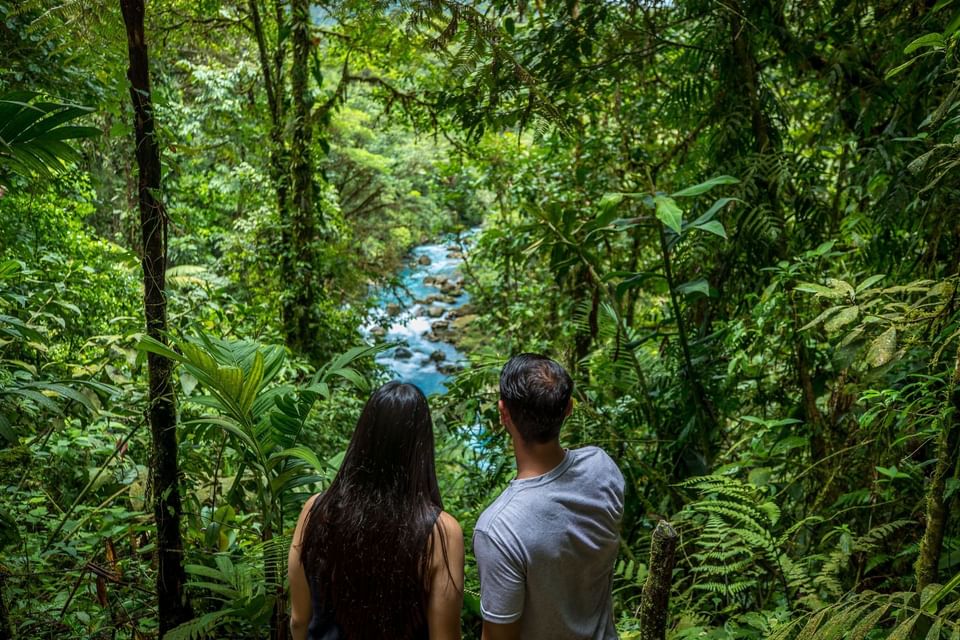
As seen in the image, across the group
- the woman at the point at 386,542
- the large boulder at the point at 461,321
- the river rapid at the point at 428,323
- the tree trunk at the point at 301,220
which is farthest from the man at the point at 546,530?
the large boulder at the point at 461,321

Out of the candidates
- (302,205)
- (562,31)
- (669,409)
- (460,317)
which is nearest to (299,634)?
(669,409)

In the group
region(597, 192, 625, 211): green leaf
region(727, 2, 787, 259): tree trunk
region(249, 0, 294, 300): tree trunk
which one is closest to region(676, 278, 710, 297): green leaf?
region(597, 192, 625, 211): green leaf

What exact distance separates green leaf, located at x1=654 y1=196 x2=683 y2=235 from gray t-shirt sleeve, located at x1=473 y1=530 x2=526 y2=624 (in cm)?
142

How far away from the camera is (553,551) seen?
61.8 inches

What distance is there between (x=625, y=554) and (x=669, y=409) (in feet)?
2.63

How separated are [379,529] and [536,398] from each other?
52 centimetres

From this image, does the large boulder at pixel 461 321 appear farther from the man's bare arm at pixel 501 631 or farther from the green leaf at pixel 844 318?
the man's bare arm at pixel 501 631

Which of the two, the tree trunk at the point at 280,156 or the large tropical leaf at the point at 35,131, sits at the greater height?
the tree trunk at the point at 280,156

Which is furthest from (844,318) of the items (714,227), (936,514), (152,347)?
(152,347)

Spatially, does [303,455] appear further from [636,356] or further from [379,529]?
[636,356]

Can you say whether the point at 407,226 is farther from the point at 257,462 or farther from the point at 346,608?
the point at 346,608

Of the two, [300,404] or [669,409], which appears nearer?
[300,404]

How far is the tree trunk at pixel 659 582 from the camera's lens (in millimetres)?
1288

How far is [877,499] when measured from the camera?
104 inches
